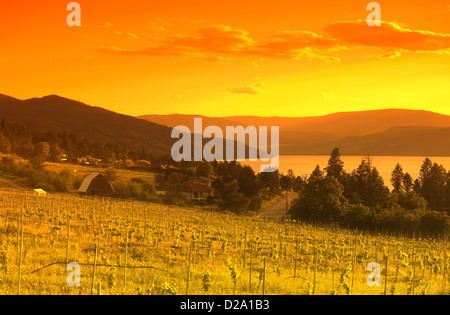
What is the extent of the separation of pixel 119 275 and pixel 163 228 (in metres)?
18.2

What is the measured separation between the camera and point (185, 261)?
926 inches

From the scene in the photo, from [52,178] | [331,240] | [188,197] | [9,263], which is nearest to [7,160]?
[52,178]

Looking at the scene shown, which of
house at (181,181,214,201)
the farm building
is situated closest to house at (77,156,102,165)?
the farm building

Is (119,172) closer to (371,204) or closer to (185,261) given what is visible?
(371,204)

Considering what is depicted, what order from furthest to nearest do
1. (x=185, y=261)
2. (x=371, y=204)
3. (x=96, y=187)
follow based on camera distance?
(x=96, y=187)
(x=371, y=204)
(x=185, y=261)

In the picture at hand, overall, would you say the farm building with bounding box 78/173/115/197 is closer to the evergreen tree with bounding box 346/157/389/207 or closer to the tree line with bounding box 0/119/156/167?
the tree line with bounding box 0/119/156/167

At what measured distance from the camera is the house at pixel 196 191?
7850 centimetres

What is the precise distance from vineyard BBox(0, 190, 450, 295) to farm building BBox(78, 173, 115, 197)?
97.6 feet

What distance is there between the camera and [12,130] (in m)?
133

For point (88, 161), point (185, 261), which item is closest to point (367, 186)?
point (185, 261)

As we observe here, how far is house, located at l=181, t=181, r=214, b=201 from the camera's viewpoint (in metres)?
78.5

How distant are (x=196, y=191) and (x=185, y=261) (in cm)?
5579
